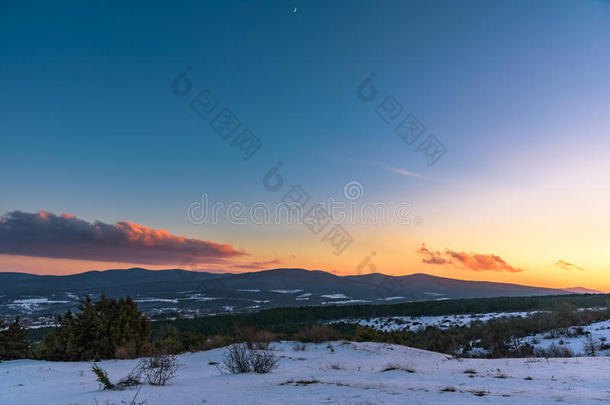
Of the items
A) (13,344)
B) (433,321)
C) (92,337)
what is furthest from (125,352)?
(433,321)

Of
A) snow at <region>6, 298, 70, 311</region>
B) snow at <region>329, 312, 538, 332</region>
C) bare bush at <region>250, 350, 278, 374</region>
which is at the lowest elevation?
snow at <region>6, 298, 70, 311</region>

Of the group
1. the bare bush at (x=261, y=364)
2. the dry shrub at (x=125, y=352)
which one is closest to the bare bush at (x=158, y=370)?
the bare bush at (x=261, y=364)

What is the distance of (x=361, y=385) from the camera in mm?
8602

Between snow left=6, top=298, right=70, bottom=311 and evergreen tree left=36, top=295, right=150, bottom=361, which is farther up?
evergreen tree left=36, top=295, right=150, bottom=361

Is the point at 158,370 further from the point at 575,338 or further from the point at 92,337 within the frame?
the point at 575,338

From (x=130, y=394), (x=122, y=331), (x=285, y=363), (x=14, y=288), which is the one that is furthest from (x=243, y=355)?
(x=14, y=288)

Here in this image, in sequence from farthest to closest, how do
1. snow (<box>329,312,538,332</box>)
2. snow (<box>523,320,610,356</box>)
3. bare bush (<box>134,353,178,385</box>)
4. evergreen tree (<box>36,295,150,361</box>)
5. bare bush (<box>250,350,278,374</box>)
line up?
snow (<box>329,312,538,332</box>) → evergreen tree (<box>36,295,150,361</box>) → snow (<box>523,320,610,356</box>) → bare bush (<box>250,350,278,374</box>) → bare bush (<box>134,353,178,385</box>)

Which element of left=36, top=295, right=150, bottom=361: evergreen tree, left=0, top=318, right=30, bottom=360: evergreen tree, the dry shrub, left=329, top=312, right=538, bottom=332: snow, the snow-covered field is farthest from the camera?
left=329, top=312, right=538, bottom=332: snow

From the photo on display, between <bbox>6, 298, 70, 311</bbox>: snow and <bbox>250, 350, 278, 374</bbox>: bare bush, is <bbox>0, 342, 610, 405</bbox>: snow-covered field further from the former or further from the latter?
<bbox>6, 298, 70, 311</bbox>: snow

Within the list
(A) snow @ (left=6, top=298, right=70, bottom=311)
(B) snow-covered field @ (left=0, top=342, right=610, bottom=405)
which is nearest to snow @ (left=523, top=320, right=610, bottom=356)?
(B) snow-covered field @ (left=0, top=342, right=610, bottom=405)

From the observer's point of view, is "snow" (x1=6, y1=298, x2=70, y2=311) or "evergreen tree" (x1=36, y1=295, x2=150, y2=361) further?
"snow" (x1=6, y1=298, x2=70, y2=311)

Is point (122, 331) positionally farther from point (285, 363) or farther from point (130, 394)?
point (130, 394)

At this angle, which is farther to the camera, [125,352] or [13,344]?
[13,344]

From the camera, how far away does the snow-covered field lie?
6.88m
